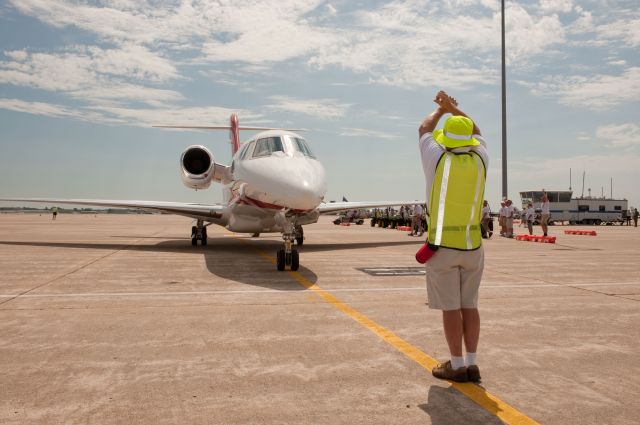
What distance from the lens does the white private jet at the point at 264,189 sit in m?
10.4

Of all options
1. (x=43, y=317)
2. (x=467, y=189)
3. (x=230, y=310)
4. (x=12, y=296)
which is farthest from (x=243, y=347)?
(x=12, y=296)

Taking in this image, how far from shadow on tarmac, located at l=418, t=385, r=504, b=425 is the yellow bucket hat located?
1.72 m

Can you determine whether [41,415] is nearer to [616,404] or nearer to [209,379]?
[209,379]

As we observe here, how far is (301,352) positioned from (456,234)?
5.50 ft

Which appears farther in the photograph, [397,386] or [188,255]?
[188,255]

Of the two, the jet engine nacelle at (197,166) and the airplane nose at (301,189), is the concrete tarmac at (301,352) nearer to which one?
the airplane nose at (301,189)

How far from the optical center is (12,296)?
7.35 metres

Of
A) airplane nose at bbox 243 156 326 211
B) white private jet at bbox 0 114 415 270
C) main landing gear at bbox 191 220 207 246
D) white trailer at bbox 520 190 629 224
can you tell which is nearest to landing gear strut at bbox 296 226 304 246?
white private jet at bbox 0 114 415 270

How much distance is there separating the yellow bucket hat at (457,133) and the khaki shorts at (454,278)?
2.54ft

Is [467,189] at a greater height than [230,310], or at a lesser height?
greater

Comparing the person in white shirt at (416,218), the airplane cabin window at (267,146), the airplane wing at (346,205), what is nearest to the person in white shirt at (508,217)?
the person in white shirt at (416,218)

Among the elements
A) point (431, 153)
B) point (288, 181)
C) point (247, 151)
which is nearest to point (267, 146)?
point (247, 151)

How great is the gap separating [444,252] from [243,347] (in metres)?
2.00

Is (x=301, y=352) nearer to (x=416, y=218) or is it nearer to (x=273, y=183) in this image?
(x=273, y=183)
